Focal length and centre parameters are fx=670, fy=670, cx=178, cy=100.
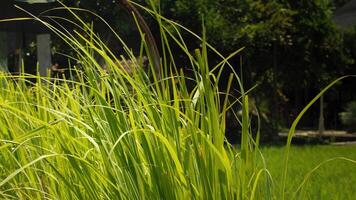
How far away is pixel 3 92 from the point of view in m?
3.14

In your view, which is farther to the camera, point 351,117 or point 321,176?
point 351,117

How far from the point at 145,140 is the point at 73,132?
2.01 feet

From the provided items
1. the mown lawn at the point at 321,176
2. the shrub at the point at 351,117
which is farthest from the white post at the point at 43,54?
the shrub at the point at 351,117

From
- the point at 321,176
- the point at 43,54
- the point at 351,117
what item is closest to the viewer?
the point at 321,176

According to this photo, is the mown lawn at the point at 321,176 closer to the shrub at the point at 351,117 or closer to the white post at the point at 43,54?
the white post at the point at 43,54

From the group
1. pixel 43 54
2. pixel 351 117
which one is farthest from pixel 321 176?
pixel 351 117

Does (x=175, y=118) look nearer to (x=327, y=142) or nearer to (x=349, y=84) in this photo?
(x=327, y=142)

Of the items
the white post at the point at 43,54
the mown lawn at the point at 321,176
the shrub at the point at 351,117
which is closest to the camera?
the mown lawn at the point at 321,176

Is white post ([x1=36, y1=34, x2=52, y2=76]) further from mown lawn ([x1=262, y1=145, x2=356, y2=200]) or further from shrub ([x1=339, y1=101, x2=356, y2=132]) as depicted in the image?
shrub ([x1=339, y1=101, x2=356, y2=132])

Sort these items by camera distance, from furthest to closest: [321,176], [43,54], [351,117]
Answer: [351,117] → [43,54] → [321,176]

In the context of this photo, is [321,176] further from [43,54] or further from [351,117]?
[351,117]

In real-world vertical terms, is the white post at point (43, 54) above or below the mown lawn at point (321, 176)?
above

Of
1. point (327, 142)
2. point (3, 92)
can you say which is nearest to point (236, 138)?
point (327, 142)

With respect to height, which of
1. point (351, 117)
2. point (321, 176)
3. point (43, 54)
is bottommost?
point (351, 117)
